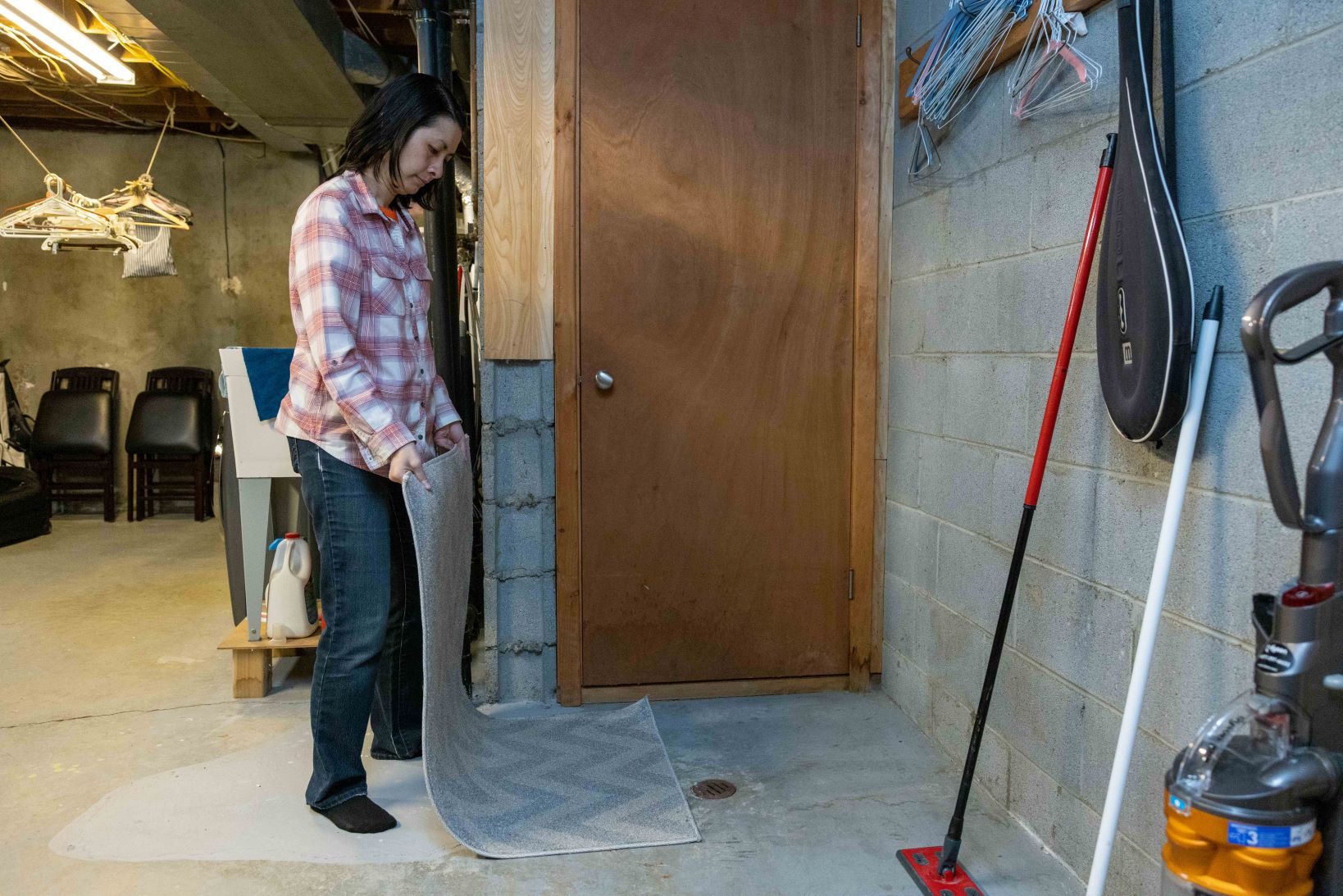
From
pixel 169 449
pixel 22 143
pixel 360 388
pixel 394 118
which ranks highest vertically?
pixel 22 143

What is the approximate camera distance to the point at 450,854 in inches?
73.6

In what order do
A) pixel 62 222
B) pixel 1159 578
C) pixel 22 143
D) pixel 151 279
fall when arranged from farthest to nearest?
1. pixel 151 279
2. pixel 22 143
3. pixel 62 222
4. pixel 1159 578

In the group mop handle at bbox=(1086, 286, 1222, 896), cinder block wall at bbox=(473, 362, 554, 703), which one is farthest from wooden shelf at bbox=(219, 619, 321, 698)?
mop handle at bbox=(1086, 286, 1222, 896)

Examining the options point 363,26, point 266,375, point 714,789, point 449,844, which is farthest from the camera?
point 363,26

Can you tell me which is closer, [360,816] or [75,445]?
[360,816]

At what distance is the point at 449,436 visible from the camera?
217 centimetres

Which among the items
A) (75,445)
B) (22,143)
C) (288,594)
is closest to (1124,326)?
(288,594)

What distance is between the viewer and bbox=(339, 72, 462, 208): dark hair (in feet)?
6.01

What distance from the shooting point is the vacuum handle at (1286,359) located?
94 centimetres

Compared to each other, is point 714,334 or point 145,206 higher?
point 145,206

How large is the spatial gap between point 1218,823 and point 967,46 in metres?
1.68

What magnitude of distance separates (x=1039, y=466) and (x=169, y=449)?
544 cm

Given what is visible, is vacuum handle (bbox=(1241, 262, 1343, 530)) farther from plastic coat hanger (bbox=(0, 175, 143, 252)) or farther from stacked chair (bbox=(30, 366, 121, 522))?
stacked chair (bbox=(30, 366, 121, 522))

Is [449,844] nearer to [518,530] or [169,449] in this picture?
[518,530]
